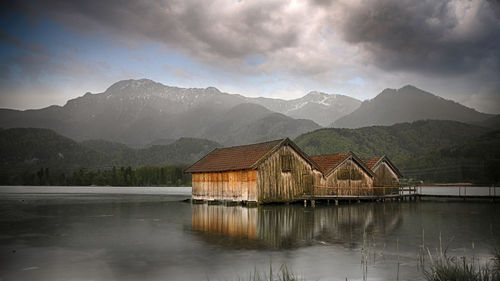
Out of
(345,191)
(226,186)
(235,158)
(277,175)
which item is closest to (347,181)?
(345,191)

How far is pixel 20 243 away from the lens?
776 inches

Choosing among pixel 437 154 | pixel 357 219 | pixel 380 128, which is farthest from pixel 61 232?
pixel 380 128

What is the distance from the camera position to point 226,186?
4516 cm

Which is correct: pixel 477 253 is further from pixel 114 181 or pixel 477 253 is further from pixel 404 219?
pixel 114 181

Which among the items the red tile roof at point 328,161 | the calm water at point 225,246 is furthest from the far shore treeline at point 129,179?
the calm water at point 225,246

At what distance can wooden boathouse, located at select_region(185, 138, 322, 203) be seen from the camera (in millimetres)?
41500

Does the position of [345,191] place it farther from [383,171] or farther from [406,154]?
[406,154]

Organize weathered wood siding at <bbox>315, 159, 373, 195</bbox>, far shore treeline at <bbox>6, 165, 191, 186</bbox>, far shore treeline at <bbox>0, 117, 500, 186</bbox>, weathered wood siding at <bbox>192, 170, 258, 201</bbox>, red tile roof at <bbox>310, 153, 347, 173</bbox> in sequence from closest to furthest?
Result: weathered wood siding at <bbox>192, 170, 258, 201</bbox> < weathered wood siding at <bbox>315, 159, 373, 195</bbox> < red tile roof at <bbox>310, 153, 347, 173</bbox> < far shore treeline at <bbox>0, 117, 500, 186</bbox> < far shore treeline at <bbox>6, 165, 191, 186</bbox>

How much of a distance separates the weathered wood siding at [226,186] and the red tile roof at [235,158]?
68 cm

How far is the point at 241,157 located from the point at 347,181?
13008mm

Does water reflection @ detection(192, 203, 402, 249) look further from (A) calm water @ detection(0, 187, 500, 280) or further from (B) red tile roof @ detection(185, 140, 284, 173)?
(B) red tile roof @ detection(185, 140, 284, 173)

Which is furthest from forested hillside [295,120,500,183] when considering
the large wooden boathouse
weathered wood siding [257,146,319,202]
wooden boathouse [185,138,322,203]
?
wooden boathouse [185,138,322,203]

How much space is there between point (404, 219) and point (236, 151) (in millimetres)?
22992

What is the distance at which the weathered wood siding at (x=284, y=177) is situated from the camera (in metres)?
41.6
